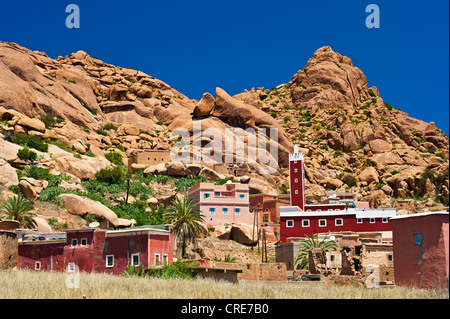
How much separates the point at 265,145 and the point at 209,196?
39.6m

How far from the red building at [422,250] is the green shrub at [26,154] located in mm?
55388

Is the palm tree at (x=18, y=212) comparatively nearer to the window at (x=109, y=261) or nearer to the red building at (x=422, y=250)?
the window at (x=109, y=261)

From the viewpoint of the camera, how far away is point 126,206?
73188mm

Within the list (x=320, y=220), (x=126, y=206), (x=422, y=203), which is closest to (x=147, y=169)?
(x=126, y=206)

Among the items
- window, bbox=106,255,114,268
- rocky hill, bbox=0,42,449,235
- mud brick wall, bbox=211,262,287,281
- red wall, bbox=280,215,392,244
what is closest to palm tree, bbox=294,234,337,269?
mud brick wall, bbox=211,262,287,281

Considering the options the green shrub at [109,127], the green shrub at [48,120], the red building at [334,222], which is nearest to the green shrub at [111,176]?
the green shrub at [48,120]

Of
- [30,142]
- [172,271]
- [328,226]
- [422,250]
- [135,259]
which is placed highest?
[30,142]

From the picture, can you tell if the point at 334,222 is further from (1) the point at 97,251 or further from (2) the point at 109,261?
(1) the point at 97,251

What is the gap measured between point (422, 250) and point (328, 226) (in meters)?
36.4

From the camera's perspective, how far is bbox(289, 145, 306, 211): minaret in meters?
83.4

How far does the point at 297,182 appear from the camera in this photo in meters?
85.2

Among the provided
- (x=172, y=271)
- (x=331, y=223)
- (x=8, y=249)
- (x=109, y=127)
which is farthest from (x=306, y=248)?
(x=109, y=127)

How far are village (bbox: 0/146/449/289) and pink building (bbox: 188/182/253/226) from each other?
126 mm

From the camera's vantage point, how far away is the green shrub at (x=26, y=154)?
2955 inches
